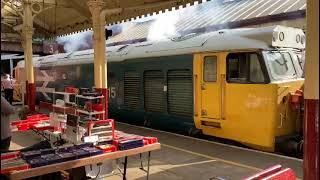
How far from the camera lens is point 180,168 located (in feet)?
21.5

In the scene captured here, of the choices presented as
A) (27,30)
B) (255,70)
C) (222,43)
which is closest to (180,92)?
(222,43)

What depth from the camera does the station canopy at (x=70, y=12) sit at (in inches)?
394

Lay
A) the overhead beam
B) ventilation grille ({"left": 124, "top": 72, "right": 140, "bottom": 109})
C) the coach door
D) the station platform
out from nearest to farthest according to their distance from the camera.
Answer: the station platform
the coach door
ventilation grille ({"left": 124, "top": 72, "right": 140, "bottom": 109})
the overhead beam

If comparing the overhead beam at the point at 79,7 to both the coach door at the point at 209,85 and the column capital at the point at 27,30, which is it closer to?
the column capital at the point at 27,30

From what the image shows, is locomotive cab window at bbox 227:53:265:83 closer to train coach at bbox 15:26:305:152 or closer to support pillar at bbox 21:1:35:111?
train coach at bbox 15:26:305:152

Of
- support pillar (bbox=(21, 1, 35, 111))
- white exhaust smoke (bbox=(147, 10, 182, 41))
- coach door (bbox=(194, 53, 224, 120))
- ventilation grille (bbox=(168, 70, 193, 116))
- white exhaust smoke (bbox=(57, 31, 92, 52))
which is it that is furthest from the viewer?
white exhaust smoke (bbox=(57, 31, 92, 52))

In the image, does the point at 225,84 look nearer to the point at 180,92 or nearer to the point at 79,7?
the point at 180,92

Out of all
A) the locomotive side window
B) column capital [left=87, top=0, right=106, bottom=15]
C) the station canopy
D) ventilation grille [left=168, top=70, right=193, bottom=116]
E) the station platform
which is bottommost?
the station platform

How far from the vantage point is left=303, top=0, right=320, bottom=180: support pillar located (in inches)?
150

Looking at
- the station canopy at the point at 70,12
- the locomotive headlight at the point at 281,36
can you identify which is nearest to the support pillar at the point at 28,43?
the station canopy at the point at 70,12

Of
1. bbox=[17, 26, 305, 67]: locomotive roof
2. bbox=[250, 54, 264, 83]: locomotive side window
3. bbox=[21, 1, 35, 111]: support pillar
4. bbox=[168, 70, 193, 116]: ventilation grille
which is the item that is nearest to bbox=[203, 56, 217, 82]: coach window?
bbox=[17, 26, 305, 67]: locomotive roof

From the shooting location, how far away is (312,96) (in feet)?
12.7

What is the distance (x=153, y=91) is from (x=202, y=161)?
3.46 m

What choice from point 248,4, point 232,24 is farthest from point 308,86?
point 248,4
